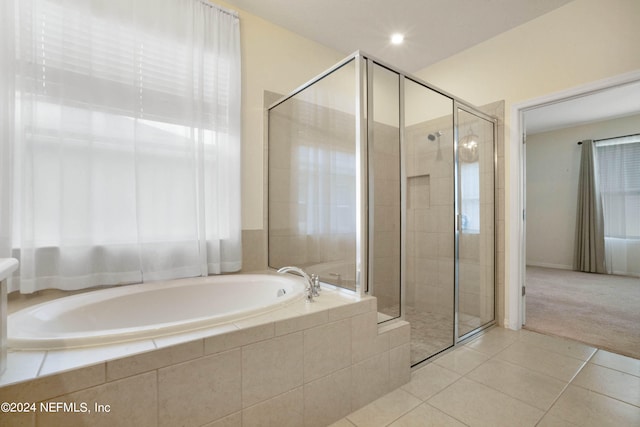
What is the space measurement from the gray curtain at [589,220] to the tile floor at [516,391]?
3764mm

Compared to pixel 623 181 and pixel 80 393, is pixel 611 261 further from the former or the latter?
pixel 80 393

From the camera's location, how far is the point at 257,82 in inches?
93.6

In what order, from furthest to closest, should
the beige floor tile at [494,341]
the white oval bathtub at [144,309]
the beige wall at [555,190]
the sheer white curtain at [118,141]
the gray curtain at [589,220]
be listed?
the beige wall at [555,190]
the gray curtain at [589,220]
the beige floor tile at [494,341]
the sheer white curtain at [118,141]
the white oval bathtub at [144,309]

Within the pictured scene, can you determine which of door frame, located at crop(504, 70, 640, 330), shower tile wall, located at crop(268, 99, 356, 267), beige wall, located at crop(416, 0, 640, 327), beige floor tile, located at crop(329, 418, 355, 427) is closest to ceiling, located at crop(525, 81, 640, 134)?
beige wall, located at crop(416, 0, 640, 327)

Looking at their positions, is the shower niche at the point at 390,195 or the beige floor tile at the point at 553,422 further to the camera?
the shower niche at the point at 390,195

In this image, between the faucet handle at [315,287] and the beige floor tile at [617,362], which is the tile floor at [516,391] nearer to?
the beige floor tile at [617,362]

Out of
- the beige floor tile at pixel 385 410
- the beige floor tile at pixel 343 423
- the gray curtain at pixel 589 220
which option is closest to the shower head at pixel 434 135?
the beige floor tile at pixel 385 410

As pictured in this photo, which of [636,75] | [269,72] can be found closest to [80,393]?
[269,72]

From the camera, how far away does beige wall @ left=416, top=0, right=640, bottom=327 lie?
77.6 inches

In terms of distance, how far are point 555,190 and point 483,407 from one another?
551cm

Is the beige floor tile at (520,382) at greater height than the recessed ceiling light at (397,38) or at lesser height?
lesser

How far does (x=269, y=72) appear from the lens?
245cm

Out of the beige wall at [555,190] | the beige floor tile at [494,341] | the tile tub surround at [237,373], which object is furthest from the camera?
the beige wall at [555,190]

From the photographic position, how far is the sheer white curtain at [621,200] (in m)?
4.55
